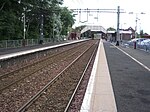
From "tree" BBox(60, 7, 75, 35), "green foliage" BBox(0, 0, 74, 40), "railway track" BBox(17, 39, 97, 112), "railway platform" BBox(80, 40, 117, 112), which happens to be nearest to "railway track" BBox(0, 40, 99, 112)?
"railway track" BBox(17, 39, 97, 112)

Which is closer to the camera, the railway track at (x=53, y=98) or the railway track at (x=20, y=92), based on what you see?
the railway track at (x=53, y=98)

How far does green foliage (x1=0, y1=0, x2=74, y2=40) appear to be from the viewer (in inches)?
2003

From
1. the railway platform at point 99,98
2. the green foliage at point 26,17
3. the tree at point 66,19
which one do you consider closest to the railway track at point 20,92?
the railway platform at point 99,98

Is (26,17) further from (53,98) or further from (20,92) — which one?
(53,98)

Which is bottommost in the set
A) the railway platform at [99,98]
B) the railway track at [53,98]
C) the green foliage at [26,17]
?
the railway track at [53,98]

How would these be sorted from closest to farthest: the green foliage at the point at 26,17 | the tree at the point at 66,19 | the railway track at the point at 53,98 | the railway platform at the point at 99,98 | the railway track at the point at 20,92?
the railway platform at the point at 99,98 → the railway track at the point at 53,98 → the railway track at the point at 20,92 → the green foliage at the point at 26,17 → the tree at the point at 66,19

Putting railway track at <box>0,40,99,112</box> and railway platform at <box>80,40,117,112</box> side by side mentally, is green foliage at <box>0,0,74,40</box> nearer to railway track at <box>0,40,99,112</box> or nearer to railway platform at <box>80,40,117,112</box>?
railway track at <box>0,40,99,112</box>

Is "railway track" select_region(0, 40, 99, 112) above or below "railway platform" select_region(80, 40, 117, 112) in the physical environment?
below

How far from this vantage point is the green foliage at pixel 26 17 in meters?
50.9

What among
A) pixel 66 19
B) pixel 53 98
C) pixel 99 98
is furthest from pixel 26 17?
pixel 99 98

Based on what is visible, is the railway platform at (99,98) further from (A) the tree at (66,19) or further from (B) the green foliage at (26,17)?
(A) the tree at (66,19)

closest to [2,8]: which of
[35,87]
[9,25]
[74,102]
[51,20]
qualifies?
[9,25]

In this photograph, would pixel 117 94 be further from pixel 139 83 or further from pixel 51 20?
pixel 51 20

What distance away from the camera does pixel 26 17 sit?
224 feet
